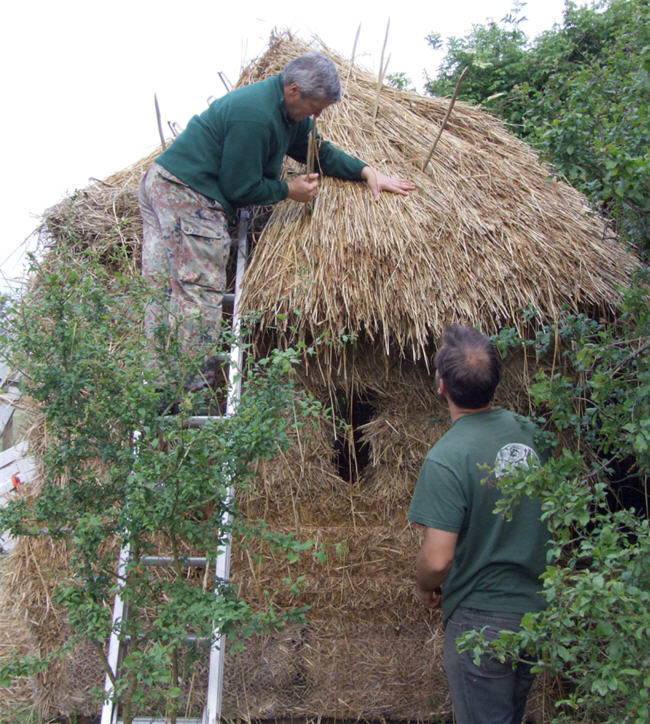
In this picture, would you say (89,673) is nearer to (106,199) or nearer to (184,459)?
(184,459)

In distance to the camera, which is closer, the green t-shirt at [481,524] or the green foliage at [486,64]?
the green t-shirt at [481,524]

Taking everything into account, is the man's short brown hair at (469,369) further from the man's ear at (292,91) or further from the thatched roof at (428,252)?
the man's ear at (292,91)

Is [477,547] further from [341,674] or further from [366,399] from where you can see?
[366,399]

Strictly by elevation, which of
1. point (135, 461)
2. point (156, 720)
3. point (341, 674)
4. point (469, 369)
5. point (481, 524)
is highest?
point (469, 369)

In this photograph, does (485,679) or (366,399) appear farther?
(366,399)

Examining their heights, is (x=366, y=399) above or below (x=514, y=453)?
below

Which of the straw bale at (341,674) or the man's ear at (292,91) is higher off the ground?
the man's ear at (292,91)

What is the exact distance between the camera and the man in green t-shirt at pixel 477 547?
2.61 m

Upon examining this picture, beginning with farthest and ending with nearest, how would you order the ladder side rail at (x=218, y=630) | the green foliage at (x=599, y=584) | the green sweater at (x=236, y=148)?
the green sweater at (x=236, y=148), the ladder side rail at (x=218, y=630), the green foliage at (x=599, y=584)

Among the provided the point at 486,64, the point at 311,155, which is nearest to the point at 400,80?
the point at 486,64

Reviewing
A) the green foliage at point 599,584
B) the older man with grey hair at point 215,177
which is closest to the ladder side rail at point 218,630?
the older man with grey hair at point 215,177

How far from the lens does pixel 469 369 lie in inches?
110

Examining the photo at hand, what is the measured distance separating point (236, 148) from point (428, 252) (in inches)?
47.8

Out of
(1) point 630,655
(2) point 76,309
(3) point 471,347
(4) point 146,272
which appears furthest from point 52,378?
(1) point 630,655
